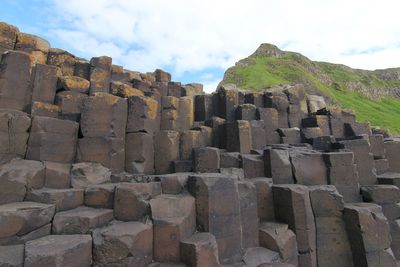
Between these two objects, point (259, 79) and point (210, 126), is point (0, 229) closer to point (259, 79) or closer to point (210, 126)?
point (210, 126)

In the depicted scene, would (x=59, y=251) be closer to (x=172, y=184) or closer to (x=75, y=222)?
(x=75, y=222)

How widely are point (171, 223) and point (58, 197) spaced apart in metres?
2.20

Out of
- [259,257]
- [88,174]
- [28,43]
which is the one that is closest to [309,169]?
[259,257]

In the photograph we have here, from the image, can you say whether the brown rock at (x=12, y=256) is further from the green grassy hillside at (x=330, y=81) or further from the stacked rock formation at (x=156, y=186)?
the green grassy hillside at (x=330, y=81)

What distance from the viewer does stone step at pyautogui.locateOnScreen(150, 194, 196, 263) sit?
16.7ft

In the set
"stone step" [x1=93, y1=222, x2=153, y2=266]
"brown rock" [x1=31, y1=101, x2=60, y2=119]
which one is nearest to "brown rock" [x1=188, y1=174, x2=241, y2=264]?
"stone step" [x1=93, y1=222, x2=153, y2=266]

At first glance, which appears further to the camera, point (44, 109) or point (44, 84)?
point (44, 84)

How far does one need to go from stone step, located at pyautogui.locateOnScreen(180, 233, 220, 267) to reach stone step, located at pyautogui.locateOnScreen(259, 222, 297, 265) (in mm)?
1741

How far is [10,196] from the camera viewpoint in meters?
5.13

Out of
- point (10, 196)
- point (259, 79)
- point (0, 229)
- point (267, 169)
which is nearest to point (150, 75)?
point (267, 169)

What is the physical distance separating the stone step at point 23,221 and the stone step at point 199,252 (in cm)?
239

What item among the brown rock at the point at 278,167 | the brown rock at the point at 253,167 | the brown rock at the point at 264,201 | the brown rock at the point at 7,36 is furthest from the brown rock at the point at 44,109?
the brown rock at the point at 278,167

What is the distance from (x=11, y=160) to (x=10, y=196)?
3.32ft

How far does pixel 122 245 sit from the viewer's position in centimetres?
468
